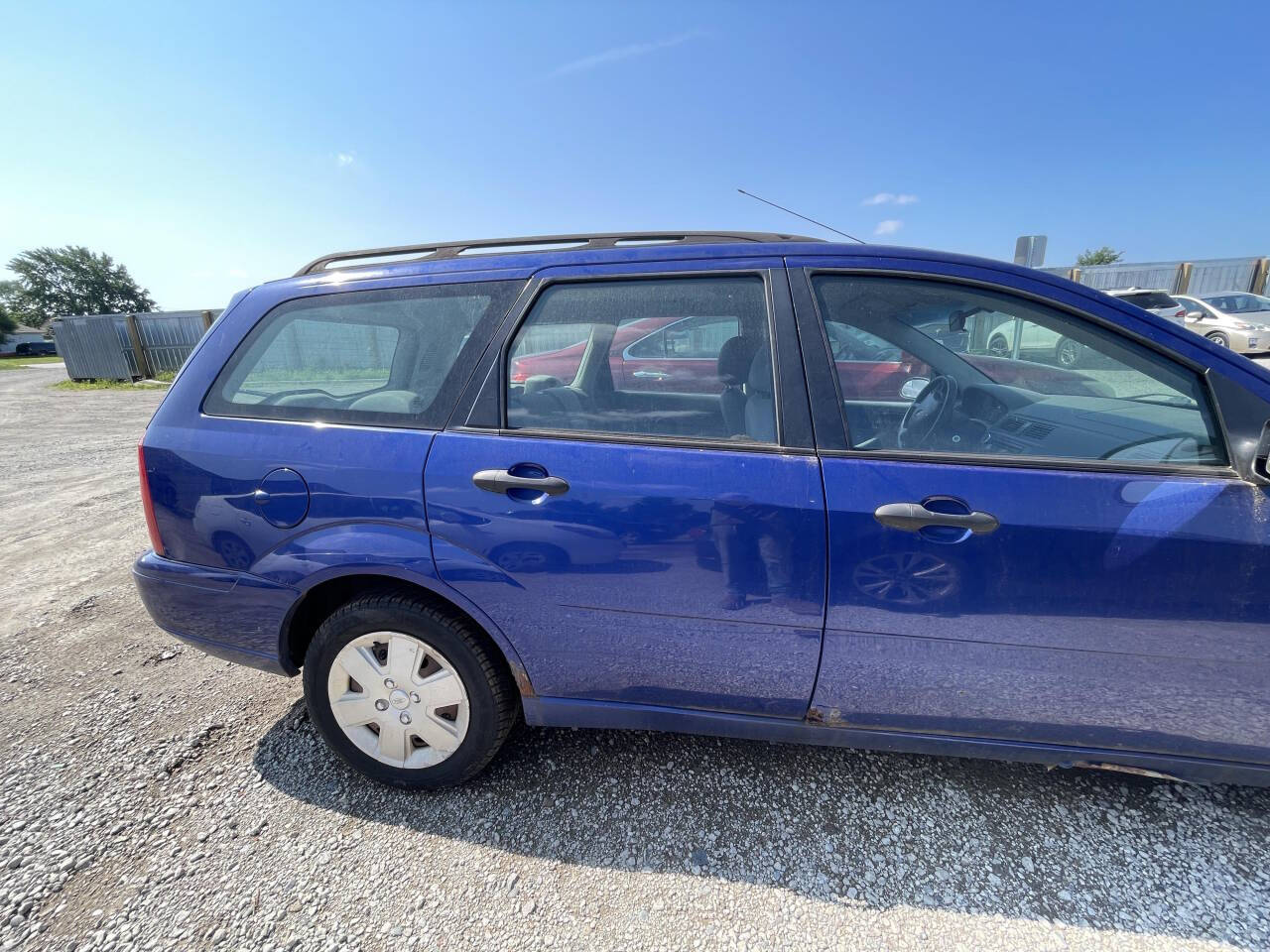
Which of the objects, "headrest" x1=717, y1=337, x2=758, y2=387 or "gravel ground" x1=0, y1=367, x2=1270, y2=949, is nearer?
"gravel ground" x1=0, y1=367, x2=1270, y2=949

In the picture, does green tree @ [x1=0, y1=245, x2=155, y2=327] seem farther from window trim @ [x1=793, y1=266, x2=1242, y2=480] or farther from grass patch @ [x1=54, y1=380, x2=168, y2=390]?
window trim @ [x1=793, y1=266, x2=1242, y2=480]

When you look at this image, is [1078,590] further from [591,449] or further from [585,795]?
[585,795]

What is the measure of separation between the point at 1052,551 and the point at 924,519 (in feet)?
1.08

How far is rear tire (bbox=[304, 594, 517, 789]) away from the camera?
1.81m

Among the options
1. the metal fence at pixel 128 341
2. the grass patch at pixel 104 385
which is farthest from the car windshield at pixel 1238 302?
the grass patch at pixel 104 385

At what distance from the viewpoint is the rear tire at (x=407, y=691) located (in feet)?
5.93

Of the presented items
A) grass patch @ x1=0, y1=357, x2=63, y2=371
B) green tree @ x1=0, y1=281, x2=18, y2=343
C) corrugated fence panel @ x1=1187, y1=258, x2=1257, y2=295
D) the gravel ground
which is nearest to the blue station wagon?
the gravel ground

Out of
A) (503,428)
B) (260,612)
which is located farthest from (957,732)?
(260,612)

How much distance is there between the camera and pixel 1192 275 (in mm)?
18766

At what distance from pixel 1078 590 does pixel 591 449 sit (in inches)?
53.2

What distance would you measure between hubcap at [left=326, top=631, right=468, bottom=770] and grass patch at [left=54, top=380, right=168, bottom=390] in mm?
19058

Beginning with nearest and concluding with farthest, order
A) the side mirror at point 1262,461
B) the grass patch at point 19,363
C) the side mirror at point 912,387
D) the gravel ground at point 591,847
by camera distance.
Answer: the side mirror at point 1262,461
the gravel ground at point 591,847
the side mirror at point 912,387
the grass patch at point 19,363

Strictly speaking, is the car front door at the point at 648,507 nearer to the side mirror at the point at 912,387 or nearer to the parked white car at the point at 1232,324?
the side mirror at the point at 912,387

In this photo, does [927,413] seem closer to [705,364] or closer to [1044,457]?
[1044,457]
